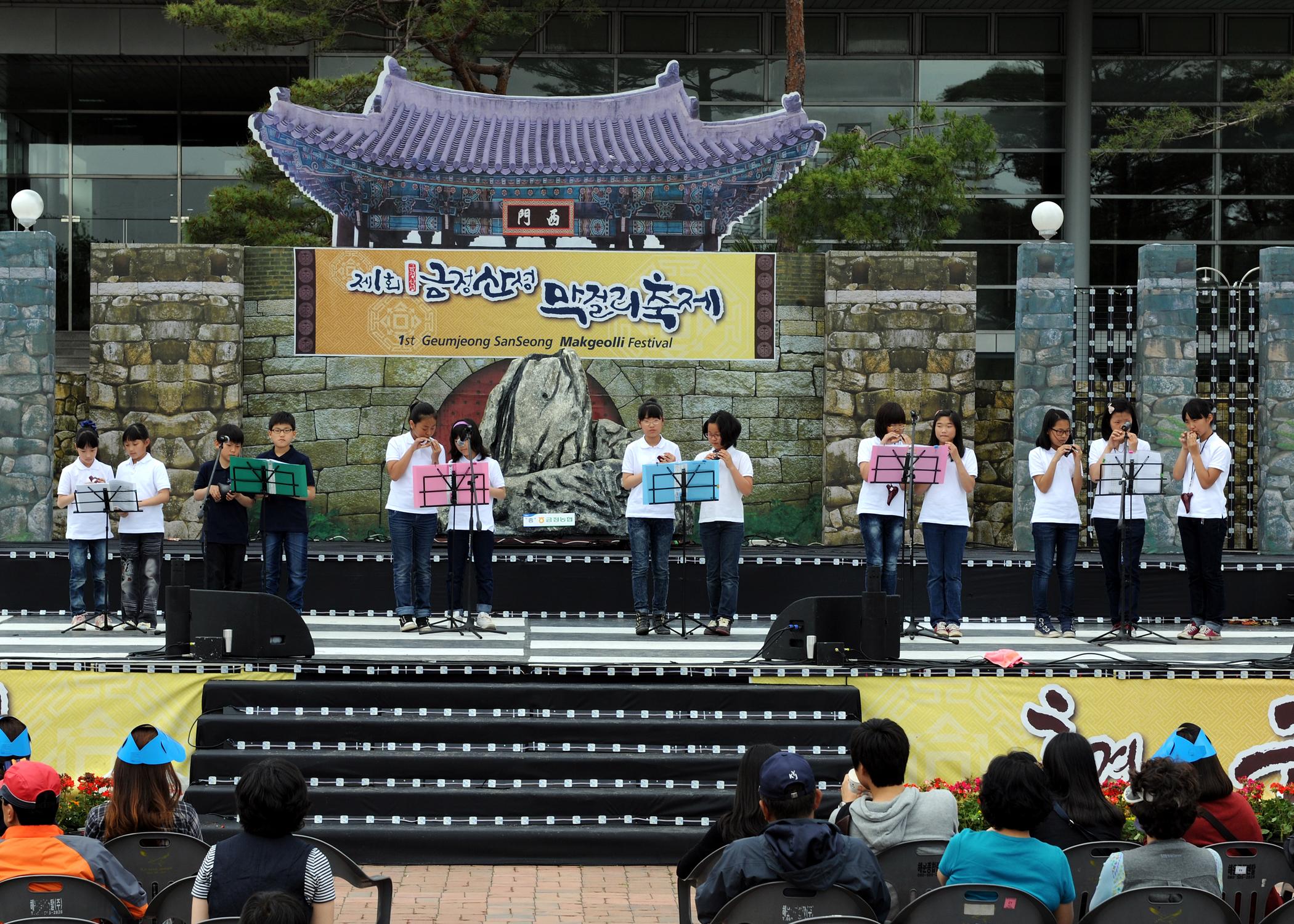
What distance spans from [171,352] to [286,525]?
4.35 meters

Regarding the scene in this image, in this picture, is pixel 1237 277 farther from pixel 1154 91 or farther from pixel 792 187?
pixel 792 187

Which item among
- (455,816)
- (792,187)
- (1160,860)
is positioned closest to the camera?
(1160,860)

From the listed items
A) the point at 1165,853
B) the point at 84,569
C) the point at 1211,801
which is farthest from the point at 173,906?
the point at 84,569

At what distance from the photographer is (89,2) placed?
2411 centimetres

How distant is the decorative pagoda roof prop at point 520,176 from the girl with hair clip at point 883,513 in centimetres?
538

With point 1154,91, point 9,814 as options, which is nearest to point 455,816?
point 9,814

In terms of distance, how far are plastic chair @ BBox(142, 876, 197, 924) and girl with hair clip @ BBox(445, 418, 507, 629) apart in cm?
538

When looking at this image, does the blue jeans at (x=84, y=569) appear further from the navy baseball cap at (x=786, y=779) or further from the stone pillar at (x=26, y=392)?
the navy baseball cap at (x=786, y=779)

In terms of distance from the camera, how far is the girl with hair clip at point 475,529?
1008 centimetres

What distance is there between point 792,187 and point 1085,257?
8720 millimetres

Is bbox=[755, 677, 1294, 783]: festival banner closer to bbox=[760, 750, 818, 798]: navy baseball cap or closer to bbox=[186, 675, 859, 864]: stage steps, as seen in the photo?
bbox=[186, 675, 859, 864]: stage steps

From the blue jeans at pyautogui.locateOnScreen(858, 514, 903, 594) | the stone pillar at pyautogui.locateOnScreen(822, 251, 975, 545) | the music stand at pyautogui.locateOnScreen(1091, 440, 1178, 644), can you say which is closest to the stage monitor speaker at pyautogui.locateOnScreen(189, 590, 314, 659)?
the blue jeans at pyautogui.locateOnScreen(858, 514, 903, 594)

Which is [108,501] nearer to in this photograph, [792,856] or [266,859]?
[266,859]

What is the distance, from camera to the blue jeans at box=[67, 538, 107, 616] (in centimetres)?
1075
